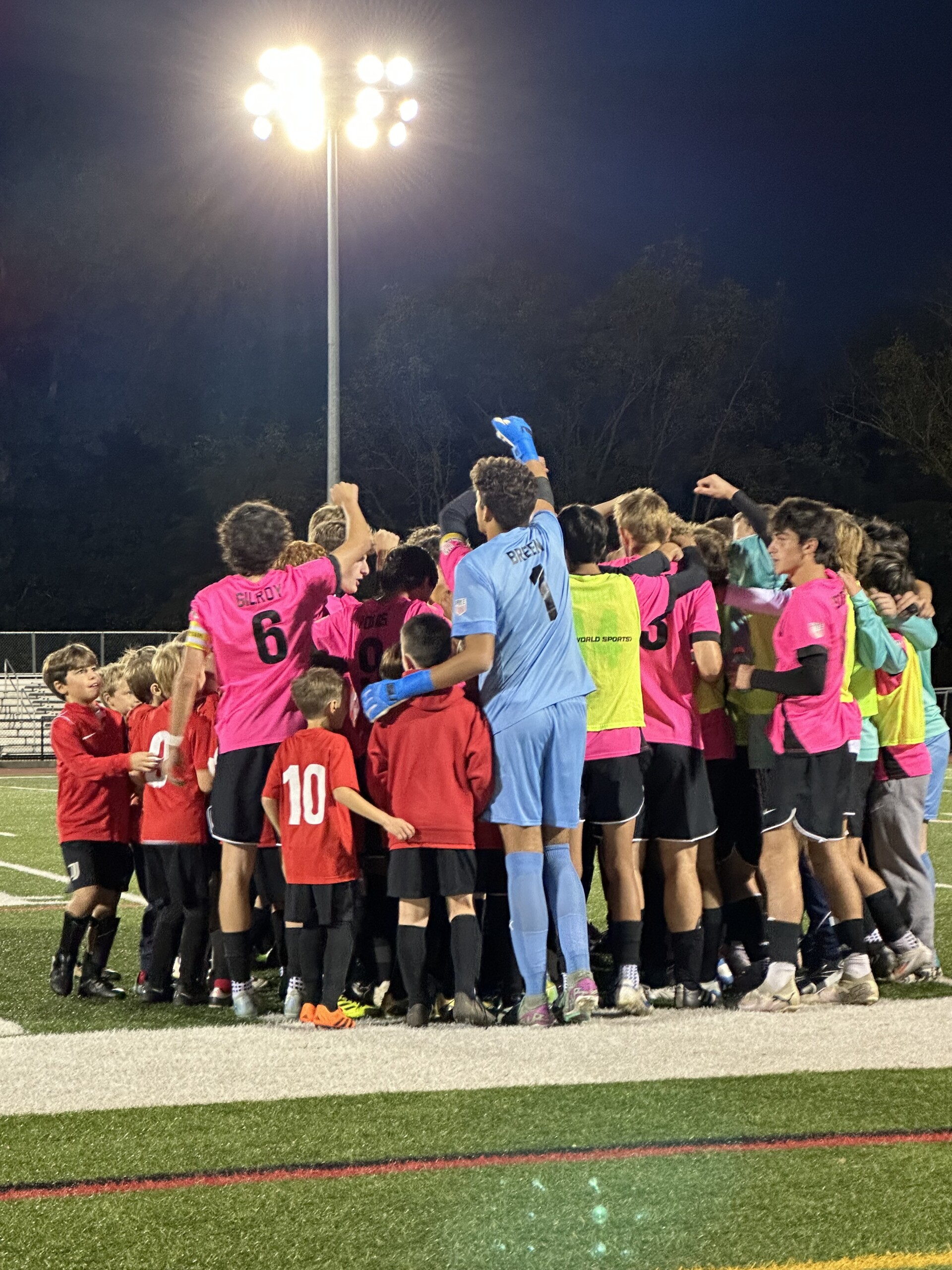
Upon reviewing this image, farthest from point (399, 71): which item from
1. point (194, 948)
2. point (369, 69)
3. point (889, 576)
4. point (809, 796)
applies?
point (809, 796)

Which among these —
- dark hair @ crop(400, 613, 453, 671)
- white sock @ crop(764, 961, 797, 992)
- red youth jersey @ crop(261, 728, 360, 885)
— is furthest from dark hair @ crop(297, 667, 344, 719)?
white sock @ crop(764, 961, 797, 992)

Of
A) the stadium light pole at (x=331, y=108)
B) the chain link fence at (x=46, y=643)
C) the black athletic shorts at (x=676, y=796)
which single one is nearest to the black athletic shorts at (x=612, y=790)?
the black athletic shorts at (x=676, y=796)

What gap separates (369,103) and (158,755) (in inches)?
499

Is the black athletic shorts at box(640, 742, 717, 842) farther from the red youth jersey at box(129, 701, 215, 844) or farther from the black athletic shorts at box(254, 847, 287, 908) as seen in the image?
the red youth jersey at box(129, 701, 215, 844)

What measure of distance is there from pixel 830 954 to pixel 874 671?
1.31 meters

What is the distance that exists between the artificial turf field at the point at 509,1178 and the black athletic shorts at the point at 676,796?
1.52m

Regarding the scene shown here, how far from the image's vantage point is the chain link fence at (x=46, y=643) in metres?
Result: 36.9

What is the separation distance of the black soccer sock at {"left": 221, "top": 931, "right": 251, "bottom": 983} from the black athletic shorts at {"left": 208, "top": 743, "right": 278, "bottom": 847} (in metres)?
0.41

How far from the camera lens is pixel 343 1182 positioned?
3.95 m

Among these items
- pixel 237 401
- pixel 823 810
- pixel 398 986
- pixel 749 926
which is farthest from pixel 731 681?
pixel 237 401

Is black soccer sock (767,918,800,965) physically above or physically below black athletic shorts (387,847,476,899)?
below

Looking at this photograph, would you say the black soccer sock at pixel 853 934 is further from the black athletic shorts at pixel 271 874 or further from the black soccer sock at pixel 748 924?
the black athletic shorts at pixel 271 874

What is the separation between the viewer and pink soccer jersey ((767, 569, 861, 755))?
636 centimetres

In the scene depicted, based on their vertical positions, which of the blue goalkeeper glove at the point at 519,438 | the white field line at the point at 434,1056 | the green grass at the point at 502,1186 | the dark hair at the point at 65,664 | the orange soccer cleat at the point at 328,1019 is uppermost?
the blue goalkeeper glove at the point at 519,438
